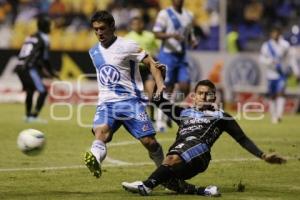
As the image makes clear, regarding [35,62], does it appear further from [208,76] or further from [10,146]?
[208,76]

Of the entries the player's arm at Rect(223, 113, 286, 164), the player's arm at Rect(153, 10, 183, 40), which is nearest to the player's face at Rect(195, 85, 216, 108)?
the player's arm at Rect(223, 113, 286, 164)

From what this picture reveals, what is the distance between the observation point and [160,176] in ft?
28.8

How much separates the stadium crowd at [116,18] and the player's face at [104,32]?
59.7ft

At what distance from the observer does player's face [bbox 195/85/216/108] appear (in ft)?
30.0

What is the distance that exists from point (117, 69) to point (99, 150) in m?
0.97

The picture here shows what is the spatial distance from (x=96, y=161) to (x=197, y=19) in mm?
20602

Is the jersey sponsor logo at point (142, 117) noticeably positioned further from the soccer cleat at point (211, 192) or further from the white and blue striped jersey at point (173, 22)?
the white and blue striped jersey at point (173, 22)

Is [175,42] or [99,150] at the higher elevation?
[175,42]

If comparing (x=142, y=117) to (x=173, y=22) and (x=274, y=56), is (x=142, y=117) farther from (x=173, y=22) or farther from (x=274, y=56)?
(x=274, y=56)

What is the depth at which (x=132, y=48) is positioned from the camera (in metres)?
9.63

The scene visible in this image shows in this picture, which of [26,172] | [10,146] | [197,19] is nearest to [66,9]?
[197,19]

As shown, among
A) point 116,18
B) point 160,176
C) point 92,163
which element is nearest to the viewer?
point 160,176

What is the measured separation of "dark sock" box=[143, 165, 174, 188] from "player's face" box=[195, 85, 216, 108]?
34.6 inches

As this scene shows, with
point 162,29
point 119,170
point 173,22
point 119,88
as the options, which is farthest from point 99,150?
→ point 173,22
